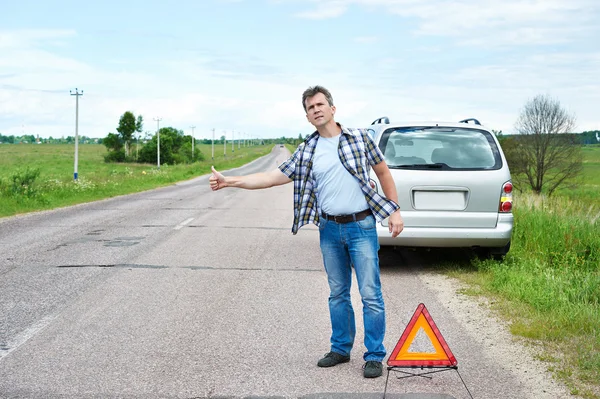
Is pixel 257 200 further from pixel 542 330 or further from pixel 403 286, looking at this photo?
pixel 542 330

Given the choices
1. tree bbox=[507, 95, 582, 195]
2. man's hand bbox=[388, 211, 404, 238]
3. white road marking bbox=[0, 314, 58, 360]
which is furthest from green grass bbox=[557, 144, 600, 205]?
white road marking bbox=[0, 314, 58, 360]

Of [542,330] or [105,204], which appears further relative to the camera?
[105,204]

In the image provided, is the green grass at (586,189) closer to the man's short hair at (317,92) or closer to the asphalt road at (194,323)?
the asphalt road at (194,323)

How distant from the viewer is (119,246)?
34.1ft

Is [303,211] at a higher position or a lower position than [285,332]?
higher

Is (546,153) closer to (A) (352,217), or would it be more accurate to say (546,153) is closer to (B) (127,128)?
(A) (352,217)

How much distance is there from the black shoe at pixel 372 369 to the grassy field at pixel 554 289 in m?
1.19

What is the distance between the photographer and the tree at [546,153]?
43781 mm

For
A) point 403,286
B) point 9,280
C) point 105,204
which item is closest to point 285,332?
point 403,286

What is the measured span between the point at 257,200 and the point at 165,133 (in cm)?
8230

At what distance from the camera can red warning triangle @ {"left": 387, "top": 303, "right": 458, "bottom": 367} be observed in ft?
13.7

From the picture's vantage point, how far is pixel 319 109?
437 cm

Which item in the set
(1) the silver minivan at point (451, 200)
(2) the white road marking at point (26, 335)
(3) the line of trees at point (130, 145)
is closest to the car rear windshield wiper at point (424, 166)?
(1) the silver minivan at point (451, 200)

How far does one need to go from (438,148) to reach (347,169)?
12.8 ft
